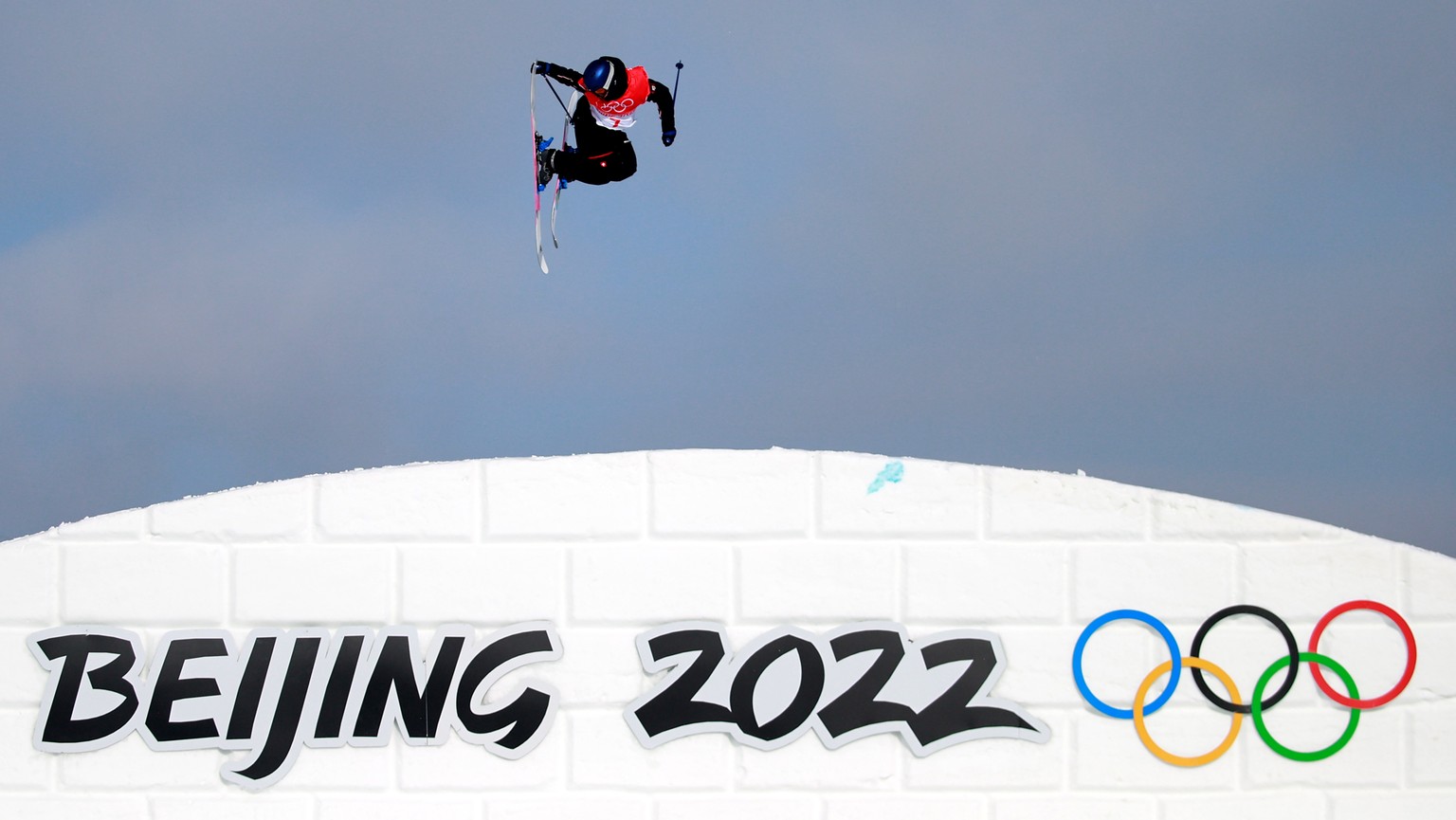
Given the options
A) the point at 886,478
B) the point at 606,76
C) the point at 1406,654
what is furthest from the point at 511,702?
the point at 1406,654

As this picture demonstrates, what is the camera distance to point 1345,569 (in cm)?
308

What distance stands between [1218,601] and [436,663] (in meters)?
2.06

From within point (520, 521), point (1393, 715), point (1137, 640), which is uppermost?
point (520, 521)

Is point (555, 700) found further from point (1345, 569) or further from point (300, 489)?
point (1345, 569)

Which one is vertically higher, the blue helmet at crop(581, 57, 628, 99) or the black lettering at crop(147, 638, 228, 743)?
the blue helmet at crop(581, 57, 628, 99)

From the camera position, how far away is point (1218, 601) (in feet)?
10.1

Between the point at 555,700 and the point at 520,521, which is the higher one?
the point at 520,521

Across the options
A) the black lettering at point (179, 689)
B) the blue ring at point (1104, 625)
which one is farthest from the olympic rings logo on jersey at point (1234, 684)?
the black lettering at point (179, 689)

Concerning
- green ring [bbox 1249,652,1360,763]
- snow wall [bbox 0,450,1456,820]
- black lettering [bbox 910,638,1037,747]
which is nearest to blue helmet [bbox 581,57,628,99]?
snow wall [bbox 0,450,1456,820]

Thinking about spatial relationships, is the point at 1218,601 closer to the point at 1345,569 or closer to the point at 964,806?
the point at 1345,569

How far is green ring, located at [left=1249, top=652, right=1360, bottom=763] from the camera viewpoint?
3059mm

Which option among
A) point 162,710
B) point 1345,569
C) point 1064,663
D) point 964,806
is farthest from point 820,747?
point 162,710

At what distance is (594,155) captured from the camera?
4.45 metres

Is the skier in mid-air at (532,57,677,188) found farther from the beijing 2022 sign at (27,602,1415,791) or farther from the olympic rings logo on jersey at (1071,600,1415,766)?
the olympic rings logo on jersey at (1071,600,1415,766)
